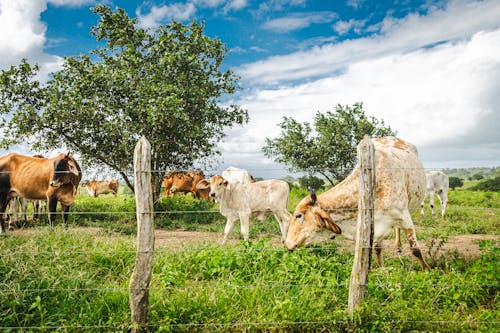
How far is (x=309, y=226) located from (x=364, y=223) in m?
2.07

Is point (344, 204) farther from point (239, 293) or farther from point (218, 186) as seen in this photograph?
point (218, 186)

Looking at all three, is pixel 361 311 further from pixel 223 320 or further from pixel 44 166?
pixel 44 166

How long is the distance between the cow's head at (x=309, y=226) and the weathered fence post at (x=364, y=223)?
1873 millimetres

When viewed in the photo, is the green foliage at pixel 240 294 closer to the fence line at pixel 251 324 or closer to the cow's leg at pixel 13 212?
the fence line at pixel 251 324

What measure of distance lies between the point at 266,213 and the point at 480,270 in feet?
19.0

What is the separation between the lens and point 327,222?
6.29 metres

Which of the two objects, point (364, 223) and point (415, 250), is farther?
point (415, 250)

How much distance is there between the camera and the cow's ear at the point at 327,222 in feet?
20.6

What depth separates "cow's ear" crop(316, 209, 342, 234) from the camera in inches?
247

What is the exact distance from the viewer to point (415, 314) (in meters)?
4.61

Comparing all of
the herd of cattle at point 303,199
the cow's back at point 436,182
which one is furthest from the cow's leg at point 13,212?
the cow's back at point 436,182

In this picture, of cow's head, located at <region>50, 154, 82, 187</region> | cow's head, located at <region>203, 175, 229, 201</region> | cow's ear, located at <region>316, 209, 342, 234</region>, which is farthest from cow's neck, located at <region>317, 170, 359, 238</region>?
cow's head, located at <region>50, 154, 82, 187</region>

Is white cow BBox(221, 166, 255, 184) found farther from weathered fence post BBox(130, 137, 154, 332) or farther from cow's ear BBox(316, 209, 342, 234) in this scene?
weathered fence post BBox(130, 137, 154, 332)

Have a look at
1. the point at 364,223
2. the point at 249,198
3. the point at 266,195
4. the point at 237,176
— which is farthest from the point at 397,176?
the point at 237,176
